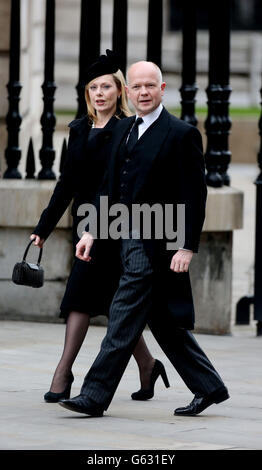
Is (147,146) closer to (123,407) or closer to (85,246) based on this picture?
(85,246)

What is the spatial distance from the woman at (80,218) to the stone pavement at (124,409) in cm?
21

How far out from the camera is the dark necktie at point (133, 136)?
693cm

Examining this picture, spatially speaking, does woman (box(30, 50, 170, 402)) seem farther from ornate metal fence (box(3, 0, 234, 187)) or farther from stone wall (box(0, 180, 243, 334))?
ornate metal fence (box(3, 0, 234, 187))

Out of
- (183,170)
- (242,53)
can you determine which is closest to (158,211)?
(183,170)

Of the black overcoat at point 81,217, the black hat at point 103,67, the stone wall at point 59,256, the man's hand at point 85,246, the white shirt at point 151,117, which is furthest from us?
the stone wall at point 59,256

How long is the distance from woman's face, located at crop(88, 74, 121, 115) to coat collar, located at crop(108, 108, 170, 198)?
446mm

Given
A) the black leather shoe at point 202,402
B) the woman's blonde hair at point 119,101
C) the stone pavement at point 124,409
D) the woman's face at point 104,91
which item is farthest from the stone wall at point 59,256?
the black leather shoe at point 202,402

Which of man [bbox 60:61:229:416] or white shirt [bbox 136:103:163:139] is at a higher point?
white shirt [bbox 136:103:163:139]

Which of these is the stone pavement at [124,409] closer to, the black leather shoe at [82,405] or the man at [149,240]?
the black leather shoe at [82,405]

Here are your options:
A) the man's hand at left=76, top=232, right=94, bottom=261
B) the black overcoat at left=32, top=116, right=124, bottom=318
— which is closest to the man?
the man's hand at left=76, top=232, right=94, bottom=261

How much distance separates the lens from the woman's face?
739 centimetres

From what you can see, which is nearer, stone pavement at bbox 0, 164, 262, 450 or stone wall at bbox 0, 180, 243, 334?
stone pavement at bbox 0, 164, 262, 450

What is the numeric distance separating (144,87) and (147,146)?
0.28 meters

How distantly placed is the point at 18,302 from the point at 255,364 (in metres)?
2.02
